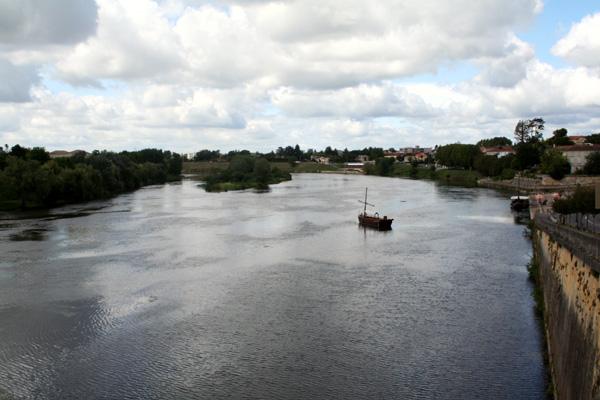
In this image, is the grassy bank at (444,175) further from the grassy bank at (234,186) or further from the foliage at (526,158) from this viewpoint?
the grassy bank at (234,186)

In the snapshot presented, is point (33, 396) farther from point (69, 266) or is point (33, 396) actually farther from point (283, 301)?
point (69, 266)

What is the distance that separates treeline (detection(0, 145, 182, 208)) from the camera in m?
40.7

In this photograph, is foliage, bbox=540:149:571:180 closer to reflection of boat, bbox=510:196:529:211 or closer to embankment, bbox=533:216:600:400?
reflection of boat, bbox=510:196:529:211

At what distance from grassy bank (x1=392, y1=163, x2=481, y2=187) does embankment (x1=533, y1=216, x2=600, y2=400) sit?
194 feet

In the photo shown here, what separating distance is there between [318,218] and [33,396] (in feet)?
86.4

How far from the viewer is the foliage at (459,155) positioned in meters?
86.1

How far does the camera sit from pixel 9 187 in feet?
133

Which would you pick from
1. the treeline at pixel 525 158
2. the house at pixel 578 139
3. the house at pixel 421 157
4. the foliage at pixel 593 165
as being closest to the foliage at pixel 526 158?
the treeline at pixel 525 158

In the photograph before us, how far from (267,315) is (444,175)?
241 ft

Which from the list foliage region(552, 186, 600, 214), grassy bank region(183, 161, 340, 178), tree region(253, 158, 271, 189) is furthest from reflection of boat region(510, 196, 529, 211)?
grassy bank region(183, 161, 340, 178)

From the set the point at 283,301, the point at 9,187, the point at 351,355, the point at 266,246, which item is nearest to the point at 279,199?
the point at 9,187

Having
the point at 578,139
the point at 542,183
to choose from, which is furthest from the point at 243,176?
the point at 578,139

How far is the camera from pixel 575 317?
9000 mm

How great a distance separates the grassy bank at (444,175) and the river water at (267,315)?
156 ft
